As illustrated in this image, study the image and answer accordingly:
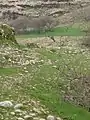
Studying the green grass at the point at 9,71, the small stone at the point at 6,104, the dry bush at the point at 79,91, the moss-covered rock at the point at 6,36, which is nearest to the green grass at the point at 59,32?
the moss-covered rock at the point at 6,36

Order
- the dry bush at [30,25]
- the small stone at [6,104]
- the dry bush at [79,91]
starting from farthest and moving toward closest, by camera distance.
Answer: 1. the dry bush at [30,25]
2. the dry bush at [79,91]
3. the small stone at [6,104]

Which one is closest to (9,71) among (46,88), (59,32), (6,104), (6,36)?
(46,88)

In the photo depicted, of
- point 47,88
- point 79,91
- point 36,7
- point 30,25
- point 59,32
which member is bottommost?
point 59,32

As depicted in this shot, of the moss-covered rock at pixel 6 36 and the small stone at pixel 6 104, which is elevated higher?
the moss-covered rock at pixel 6 36

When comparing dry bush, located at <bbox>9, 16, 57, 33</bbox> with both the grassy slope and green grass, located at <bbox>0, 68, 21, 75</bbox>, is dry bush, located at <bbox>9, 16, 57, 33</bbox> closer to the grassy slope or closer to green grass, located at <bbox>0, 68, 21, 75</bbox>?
the grassy slope

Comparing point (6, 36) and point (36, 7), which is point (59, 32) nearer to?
point (36, 7)

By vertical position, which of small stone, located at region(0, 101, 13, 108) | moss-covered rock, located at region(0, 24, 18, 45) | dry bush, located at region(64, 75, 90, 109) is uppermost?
moss-covered rock, located at region(0, 24, 18, 45)

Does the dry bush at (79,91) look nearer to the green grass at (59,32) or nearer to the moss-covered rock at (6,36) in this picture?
the moss-covered rock at (6,36)

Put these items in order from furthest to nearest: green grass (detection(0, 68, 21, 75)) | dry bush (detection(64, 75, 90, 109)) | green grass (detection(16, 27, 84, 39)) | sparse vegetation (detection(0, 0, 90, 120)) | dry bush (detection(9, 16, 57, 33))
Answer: dry bush (detection(9, 16, 57, 33)) < green grass (detection(16, 27, 84, 39)) < green grass (detection(0, 68, 21, 75)) < dry bush (detection(64, 75, 90, 109)) < sparse vegetation (detection(0, 0, 90, 120))

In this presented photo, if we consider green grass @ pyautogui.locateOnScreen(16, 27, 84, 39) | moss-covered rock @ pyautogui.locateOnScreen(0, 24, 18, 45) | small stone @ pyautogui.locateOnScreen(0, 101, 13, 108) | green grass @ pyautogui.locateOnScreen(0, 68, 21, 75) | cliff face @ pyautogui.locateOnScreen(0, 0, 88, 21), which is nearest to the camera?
small stone @ pyautogui.locateOnScreen(0, 101, 13, 108)

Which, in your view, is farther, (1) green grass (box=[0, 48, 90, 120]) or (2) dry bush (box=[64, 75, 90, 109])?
(2) dry bush (box=[64, 75, 90, 109])

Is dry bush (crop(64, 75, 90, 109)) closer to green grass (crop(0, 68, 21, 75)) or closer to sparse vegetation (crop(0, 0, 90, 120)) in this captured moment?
sparse vegetation (crop(0, 0, 90, 120))

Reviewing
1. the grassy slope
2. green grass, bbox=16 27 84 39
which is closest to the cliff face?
green grass, bbox=16 27 84 39

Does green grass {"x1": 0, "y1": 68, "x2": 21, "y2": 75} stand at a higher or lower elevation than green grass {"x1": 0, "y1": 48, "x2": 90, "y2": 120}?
higher
